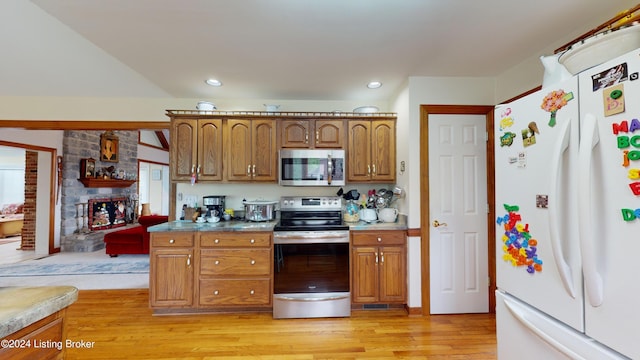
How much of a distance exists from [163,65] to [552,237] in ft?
9.94

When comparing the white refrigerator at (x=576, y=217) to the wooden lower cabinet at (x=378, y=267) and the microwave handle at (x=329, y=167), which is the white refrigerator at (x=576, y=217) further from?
the microwave handle at (x=329, y=167)

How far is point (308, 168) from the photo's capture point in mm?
3043

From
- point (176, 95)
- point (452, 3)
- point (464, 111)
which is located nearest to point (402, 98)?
point (464, 111)

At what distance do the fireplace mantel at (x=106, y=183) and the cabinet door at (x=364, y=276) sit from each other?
19.8 feet

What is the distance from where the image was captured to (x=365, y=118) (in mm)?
3102

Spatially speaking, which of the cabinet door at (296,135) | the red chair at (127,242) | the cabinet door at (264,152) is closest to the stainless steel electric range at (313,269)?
the cabinet door at (264,152)

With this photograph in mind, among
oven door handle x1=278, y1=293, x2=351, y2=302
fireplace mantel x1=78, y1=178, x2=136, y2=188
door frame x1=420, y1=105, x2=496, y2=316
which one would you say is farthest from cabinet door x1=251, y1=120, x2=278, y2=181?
fireplace mantel x1=78, y1=178, x2=136, y2=188

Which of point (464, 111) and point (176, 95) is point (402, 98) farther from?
point (176, 95)

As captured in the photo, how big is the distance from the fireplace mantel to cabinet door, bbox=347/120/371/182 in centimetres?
580

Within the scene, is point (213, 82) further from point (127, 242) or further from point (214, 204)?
point (127, 242)

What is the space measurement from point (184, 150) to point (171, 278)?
4.50 ft

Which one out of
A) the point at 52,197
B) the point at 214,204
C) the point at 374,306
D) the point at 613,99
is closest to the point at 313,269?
the point at 374,306

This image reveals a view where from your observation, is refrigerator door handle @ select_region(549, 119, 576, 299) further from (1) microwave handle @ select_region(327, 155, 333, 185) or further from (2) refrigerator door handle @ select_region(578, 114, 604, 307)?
(1) microwave handle @ select_region(327, 155, 333, 185)

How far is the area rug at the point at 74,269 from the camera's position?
13.0ft
